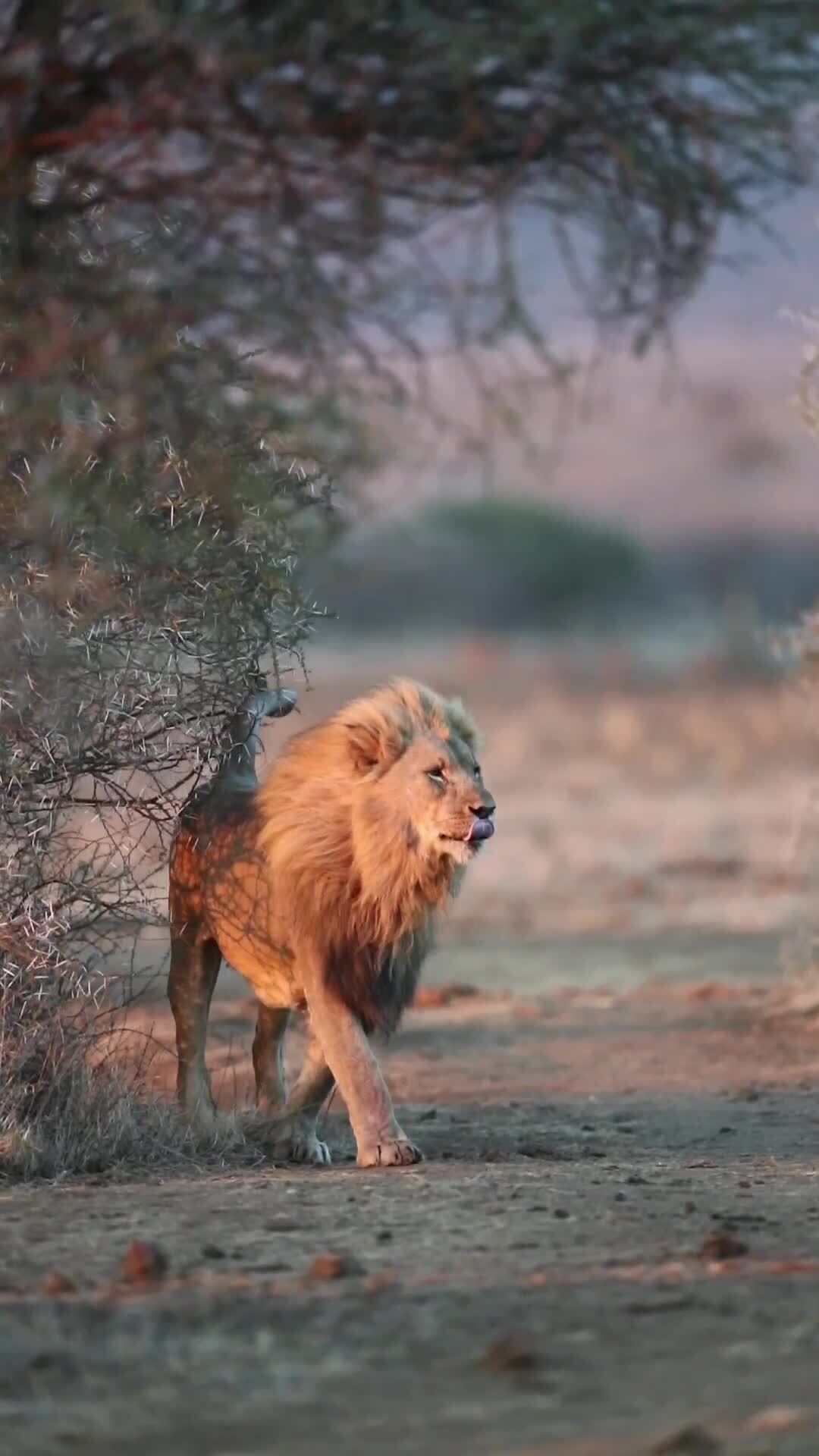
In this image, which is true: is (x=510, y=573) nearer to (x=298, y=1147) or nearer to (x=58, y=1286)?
(x=298, y=1147)

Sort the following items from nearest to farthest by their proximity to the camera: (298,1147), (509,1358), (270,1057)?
(509,1358)
(298,1147)
(270,1057)

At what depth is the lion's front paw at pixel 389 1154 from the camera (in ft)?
26.3

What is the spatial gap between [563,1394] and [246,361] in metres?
4.51

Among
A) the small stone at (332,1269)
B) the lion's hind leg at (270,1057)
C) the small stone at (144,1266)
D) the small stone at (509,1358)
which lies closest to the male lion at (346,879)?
the lion's hind leg at (270,1057)

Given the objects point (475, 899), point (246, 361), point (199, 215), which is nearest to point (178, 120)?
point (199, 215)

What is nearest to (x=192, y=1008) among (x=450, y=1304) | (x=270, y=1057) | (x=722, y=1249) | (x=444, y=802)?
(x=270, y=1057)

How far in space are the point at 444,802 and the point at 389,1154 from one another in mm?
1182

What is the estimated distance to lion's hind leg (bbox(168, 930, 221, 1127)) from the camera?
8.96 meters

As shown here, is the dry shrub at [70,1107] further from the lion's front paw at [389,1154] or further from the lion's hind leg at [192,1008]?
the lion's front paw at [389,1154]

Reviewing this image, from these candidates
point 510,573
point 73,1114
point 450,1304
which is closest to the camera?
point 450,1304

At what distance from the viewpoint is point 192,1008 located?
907 cm

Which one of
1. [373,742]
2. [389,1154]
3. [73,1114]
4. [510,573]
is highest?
[373,742]

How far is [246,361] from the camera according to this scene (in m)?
8.49

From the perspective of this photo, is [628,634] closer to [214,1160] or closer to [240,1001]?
[240,1001]
